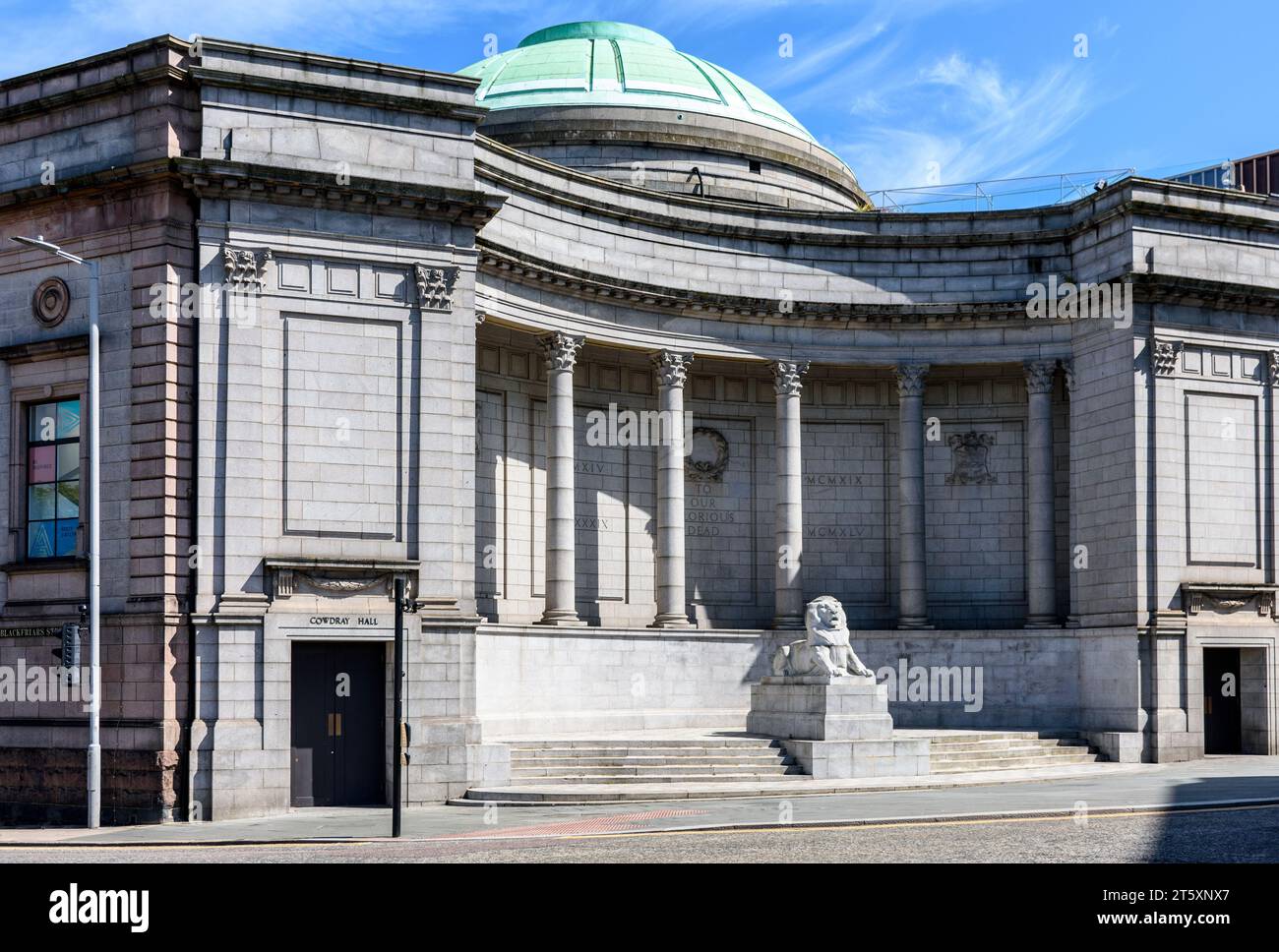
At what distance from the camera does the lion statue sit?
38.4 metres

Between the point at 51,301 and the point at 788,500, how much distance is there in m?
22.2

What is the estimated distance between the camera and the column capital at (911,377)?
48188mm

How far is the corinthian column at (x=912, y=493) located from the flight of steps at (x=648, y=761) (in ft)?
35.5

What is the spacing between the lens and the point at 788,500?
47.2 meters

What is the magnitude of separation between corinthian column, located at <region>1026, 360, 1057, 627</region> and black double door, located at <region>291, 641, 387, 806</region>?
21824 millimetres

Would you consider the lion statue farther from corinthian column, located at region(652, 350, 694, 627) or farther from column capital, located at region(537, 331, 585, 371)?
column capital, located at region(537, 331, 585, 371)

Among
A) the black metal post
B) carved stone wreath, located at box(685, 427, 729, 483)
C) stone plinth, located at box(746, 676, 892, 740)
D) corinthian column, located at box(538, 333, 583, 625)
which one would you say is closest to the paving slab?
the black metal post

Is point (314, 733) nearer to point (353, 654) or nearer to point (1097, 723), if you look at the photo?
point (353, 654)

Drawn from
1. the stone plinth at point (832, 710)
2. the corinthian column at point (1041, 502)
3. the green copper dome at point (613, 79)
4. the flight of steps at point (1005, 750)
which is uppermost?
the green copper dome at point (613, 79)

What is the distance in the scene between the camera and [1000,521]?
5012 cm

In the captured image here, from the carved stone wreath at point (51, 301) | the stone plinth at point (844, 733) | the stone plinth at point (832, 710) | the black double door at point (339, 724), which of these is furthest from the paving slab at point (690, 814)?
the carved stone wreath at point (51, 301)

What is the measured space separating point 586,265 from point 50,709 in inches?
761

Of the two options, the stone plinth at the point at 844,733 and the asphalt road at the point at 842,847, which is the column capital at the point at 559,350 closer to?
the stone plinth at the point at 844,733
